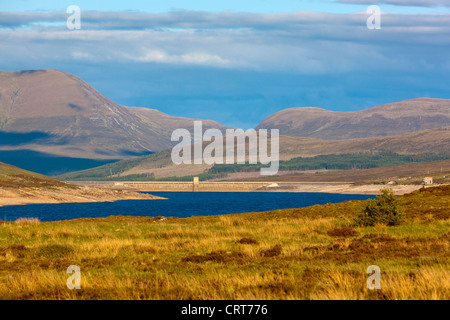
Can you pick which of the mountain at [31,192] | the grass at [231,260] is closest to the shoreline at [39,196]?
the mountain at [31,192]

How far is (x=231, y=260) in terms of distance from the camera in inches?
937

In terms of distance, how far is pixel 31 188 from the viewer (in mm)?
178375

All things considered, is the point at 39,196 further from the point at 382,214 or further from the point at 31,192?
the point at 382,214

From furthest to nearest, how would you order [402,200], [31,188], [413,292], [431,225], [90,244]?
1. [31,188]
2. [402,200]
3. [431,225]
4. [90,244]
5. [413,292]

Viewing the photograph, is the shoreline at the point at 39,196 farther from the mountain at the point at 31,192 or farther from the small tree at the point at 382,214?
the small tree at the point at 382,214

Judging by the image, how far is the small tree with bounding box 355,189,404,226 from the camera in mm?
35438

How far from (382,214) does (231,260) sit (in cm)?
1502

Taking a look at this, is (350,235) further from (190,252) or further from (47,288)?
(47,288)

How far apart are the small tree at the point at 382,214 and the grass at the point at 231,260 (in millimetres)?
880

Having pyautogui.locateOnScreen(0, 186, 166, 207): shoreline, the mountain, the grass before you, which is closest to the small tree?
the grass

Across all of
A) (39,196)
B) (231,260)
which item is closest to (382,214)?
(231,260)
